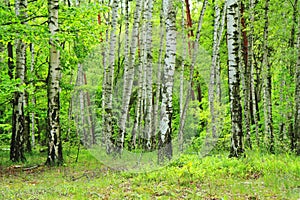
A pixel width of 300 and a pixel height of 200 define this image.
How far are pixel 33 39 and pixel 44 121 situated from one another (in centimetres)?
1753

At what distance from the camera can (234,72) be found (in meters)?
10.9

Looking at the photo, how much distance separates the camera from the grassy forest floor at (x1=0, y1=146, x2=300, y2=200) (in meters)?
6.98

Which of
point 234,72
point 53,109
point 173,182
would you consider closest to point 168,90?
point 234,72

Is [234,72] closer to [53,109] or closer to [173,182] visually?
[173,182]

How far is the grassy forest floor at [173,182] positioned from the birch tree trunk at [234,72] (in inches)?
26.2

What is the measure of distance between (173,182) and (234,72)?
398cm

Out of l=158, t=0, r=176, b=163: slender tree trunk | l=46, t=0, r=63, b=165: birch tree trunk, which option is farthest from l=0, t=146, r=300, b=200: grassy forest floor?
l=46, t=0, r=63, b=165: birch tree trunk

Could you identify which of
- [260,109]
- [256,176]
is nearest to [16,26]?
[256,176]

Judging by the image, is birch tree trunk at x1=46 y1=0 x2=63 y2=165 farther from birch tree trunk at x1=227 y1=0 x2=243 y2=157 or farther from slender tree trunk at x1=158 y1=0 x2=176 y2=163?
birch tree trunk at x1=227 y1=0 x2=243 y2=157

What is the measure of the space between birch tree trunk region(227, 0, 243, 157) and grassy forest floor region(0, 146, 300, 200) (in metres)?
0.67

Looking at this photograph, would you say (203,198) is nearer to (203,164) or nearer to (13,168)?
(203,164)

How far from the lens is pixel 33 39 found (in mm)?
10852

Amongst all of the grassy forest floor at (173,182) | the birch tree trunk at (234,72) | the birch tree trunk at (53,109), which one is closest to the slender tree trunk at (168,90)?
the grassy forest floor at (173,182)

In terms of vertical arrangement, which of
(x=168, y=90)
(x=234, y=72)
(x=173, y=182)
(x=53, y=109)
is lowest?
(x=173, y=182)
